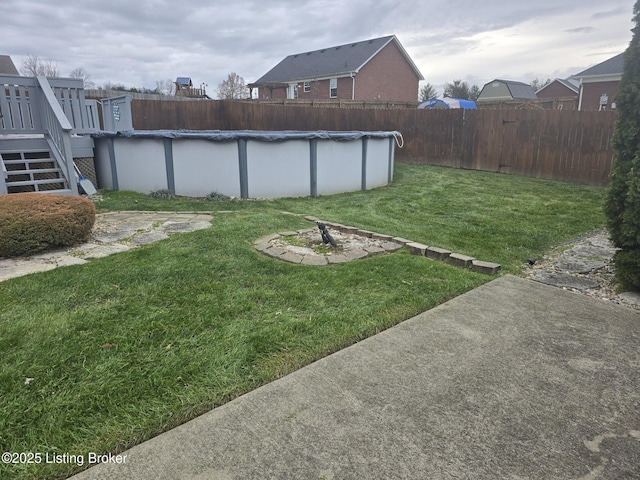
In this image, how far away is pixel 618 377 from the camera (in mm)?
2184

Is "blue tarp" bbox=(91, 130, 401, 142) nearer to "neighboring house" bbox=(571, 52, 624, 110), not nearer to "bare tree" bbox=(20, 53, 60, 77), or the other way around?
"neighboring house" bbox=(571, 52, 624, 110)

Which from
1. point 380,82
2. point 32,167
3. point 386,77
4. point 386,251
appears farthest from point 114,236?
point 386,77

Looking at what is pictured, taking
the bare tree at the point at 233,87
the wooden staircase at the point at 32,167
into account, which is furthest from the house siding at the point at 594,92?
the bare tree at the point at 233,87

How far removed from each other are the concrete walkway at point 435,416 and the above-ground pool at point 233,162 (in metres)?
5.08

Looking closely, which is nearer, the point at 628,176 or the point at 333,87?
the point at 628,176

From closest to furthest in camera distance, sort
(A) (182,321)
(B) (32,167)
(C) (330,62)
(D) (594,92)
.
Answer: (A) (182,321), (B) (32,167), (D) (594,92), (C) (330,62)

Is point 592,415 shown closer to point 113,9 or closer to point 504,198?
point 504,198

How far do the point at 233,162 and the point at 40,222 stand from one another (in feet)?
11.5

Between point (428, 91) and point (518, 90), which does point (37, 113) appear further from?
point (518, 90)

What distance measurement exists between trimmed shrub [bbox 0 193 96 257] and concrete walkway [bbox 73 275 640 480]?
3121mm

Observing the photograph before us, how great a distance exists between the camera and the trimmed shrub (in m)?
3.86

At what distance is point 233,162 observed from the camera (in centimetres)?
705

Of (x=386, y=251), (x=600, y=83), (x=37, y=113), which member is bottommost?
(x=386, y=251)

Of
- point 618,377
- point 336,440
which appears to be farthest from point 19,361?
point 618,377
